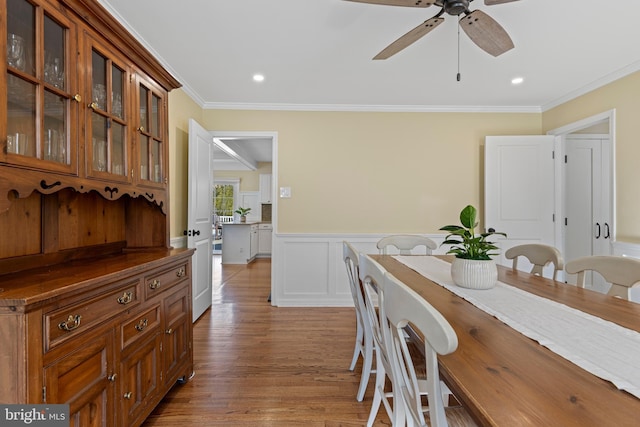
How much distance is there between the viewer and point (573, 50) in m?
2.41

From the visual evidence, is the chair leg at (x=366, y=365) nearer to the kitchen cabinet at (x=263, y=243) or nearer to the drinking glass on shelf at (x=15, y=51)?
the drinking glass on shelf at (x=15, y=51)

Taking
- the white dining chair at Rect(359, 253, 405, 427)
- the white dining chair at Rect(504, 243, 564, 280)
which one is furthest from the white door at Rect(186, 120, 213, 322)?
the white dining chair at Rect(504, 243, 564, 280)

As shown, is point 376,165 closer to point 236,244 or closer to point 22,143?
point 22,143

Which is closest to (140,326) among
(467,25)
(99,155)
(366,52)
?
(99,155)

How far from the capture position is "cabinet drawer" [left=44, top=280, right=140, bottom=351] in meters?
0.99

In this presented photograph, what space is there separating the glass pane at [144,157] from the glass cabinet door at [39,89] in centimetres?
53

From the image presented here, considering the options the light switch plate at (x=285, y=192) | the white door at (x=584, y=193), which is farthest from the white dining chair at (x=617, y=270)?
the white door at (x=584, y=193)

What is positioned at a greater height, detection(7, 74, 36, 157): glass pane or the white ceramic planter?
detection(7, 74, 36, 157): glass pane

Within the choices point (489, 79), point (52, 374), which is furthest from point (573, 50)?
point (52, 374)

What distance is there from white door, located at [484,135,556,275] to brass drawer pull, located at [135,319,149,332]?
3.61 meters

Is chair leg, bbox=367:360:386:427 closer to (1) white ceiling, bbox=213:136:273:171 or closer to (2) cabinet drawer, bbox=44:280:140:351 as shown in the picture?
(2) cabinet drawer, bbox=44:280:140:351

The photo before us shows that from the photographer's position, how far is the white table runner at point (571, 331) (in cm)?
75

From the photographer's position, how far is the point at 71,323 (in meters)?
1.07

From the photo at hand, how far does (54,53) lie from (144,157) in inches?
28.1
